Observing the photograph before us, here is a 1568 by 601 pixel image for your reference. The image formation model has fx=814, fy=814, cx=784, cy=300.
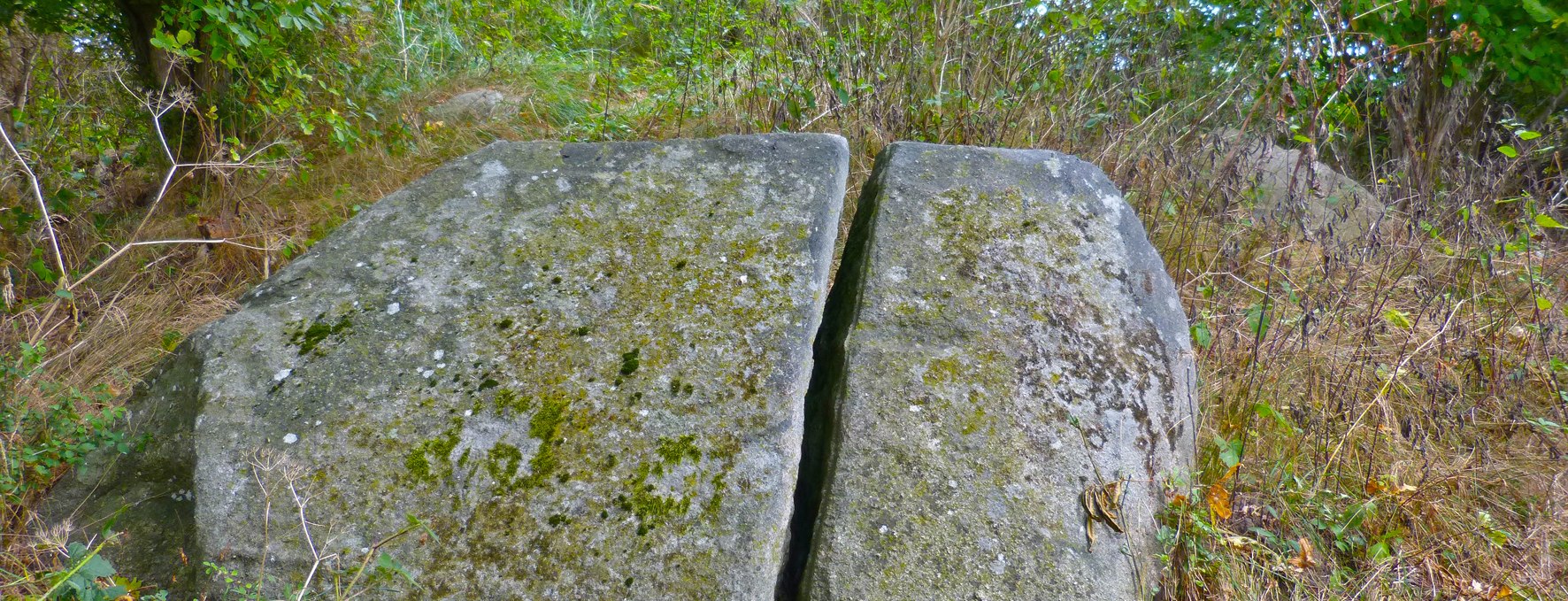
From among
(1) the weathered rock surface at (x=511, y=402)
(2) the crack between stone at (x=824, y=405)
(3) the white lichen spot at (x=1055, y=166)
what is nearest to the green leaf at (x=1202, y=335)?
(3) the white lichen spot at (x=1055, y=166)

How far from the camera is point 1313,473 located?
2.13 m

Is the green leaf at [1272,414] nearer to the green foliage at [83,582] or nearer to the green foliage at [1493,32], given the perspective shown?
the green foliage at [1493,32]

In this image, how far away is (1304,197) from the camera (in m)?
3.39

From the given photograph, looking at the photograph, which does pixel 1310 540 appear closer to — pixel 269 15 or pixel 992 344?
pixel 992 344

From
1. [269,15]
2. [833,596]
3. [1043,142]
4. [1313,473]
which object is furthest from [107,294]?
[1313,473]

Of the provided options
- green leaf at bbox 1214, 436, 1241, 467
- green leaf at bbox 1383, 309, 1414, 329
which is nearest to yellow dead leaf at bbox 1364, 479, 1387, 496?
green leaf at bbox 1214, 436, 1241, 467

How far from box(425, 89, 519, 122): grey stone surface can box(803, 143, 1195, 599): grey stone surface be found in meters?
2.61

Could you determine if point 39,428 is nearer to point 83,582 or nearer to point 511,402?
point 83,582

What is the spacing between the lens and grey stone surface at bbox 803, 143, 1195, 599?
5.46ft

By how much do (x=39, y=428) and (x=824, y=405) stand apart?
6.35 feet

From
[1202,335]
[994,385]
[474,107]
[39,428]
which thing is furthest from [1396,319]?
[474,107]

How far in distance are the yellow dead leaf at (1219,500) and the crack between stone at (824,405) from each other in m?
0.94

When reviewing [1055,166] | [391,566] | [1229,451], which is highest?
[1055,166]

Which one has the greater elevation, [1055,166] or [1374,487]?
[1055,166]
